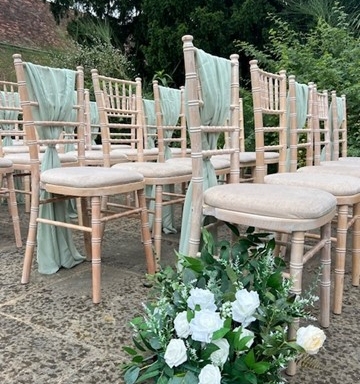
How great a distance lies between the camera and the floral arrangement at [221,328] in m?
1.04

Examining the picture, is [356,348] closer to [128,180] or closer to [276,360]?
[276,360]

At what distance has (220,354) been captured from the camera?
41.0 inches

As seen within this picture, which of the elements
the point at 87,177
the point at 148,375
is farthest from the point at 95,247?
the point at 148,375

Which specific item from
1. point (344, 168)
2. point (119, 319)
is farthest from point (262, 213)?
point (344, 168)

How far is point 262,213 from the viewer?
4.06 feet

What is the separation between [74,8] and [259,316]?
7437 mm

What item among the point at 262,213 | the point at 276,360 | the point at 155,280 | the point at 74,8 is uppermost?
the point at 74,8

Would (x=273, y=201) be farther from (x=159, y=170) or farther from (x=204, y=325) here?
(x=159, y=170)

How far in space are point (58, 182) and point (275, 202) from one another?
3.12ft

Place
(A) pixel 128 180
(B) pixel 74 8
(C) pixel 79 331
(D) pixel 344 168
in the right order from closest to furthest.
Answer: (C) pixel 79 331, (A) pixel 128 180, (D) pixel 344 168, (B) pixel 74 8

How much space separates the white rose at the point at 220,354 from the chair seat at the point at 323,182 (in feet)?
2.75

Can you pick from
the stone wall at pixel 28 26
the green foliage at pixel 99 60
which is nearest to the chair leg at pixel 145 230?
the green foliage at pixel 99 60

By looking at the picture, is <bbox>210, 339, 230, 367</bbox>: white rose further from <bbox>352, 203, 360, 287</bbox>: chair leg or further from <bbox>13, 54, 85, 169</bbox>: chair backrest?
<bbox>13, 54, 85, 169</bbox>: chair backrest

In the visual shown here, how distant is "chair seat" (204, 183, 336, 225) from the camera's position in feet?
3.92
